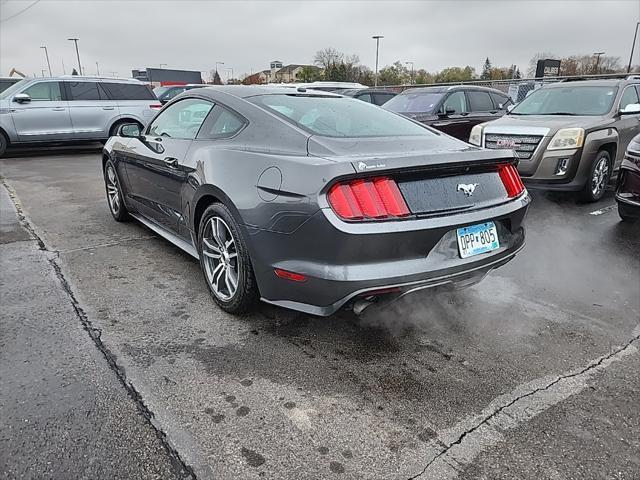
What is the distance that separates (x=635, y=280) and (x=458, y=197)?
224 centimetres

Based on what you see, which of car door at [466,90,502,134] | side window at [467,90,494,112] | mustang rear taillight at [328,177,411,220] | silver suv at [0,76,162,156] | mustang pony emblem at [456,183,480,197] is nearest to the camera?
mustang rear taillight at [328,177,411,220]

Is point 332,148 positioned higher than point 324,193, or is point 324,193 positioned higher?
point 332,148

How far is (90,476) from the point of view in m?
1.85

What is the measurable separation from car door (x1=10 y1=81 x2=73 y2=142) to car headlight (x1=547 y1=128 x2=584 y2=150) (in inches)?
408

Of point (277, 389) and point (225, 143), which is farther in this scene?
point (225, 143)

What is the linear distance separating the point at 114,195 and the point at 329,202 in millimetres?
3817

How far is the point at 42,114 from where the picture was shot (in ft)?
36.0

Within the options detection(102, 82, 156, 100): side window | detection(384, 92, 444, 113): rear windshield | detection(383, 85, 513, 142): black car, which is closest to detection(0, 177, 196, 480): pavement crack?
detection(383, 85, 513, 142): black car

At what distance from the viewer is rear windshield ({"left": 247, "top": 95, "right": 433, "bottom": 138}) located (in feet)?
9.96

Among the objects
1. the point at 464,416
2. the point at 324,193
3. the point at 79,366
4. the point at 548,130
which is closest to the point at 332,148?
the point at 324,193

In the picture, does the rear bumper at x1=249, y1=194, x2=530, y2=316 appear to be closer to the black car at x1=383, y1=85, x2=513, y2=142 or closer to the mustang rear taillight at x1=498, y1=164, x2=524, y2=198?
the mustang rear taillight at x1=498, y1=164, x2=524, y2=198

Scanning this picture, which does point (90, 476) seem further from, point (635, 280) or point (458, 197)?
point (635, 280)

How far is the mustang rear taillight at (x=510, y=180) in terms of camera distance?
300cm

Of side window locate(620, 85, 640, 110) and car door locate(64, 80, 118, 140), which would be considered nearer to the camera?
side window locate(620, 85, 640, 110)
